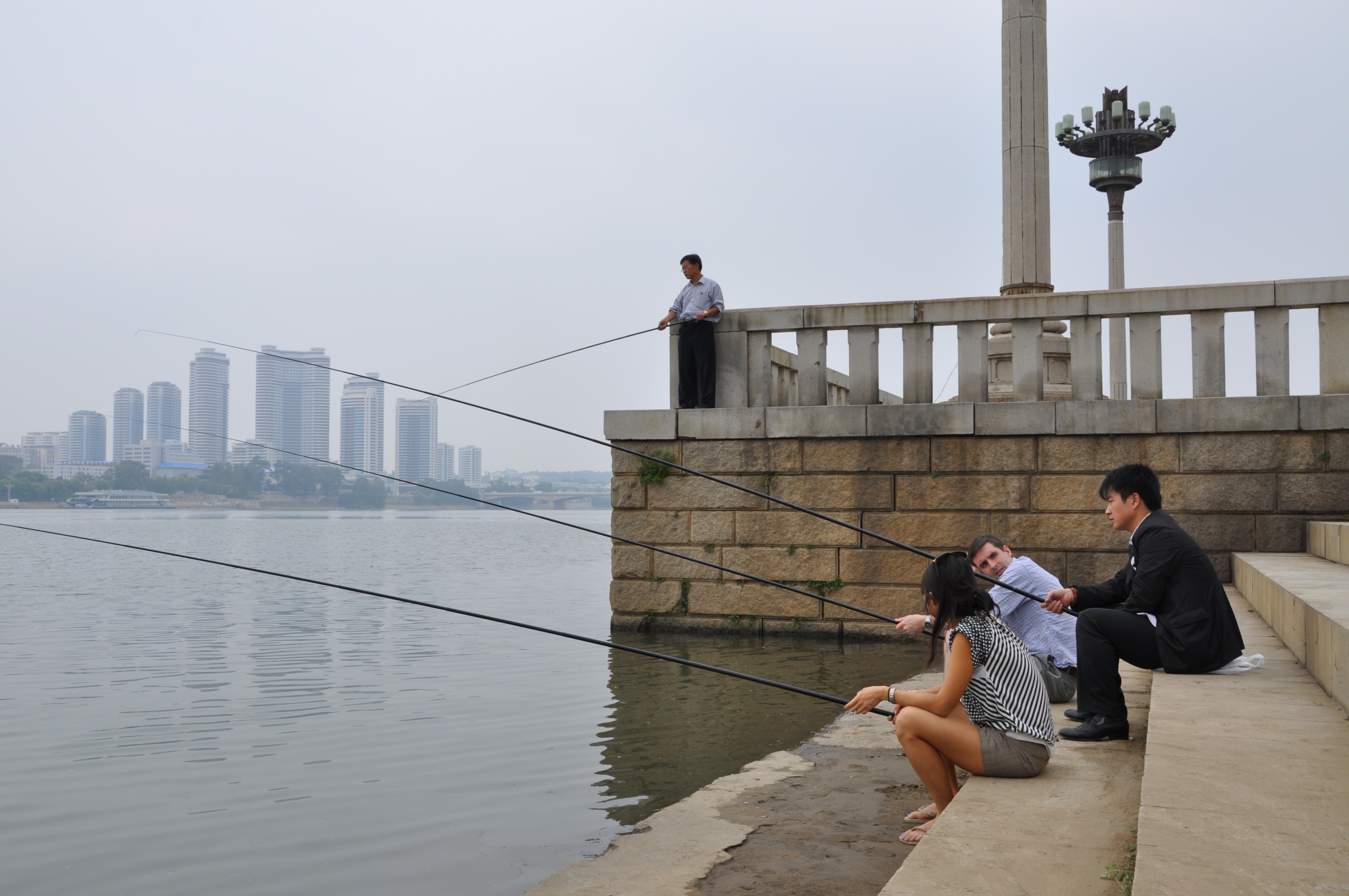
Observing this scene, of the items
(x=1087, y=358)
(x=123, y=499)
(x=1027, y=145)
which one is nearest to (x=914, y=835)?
(x=1087, y=358)

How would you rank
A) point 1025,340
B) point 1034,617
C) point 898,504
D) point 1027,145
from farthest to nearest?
point 1027,145
point 898,504
point 1025,340
point 1034,617

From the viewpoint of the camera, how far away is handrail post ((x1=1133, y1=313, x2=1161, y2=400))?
8812 mm

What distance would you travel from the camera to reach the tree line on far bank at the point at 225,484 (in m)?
29.7

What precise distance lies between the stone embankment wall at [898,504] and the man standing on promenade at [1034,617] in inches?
139

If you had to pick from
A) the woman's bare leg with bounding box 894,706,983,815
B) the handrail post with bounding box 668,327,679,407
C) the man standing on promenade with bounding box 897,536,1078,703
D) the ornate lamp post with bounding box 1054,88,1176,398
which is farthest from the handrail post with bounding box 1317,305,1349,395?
the ornate lamp post with bounding box 1054,88,1176,398

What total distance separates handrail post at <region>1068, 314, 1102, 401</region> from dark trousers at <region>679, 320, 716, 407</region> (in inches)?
121

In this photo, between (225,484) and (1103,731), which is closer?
(1103,731)

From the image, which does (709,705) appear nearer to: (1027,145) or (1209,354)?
(1209,354)

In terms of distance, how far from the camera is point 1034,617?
17.7 ft

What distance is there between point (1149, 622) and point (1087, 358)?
4.88m

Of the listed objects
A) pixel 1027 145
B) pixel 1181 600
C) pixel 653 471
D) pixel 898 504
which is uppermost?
pixel 1027 145

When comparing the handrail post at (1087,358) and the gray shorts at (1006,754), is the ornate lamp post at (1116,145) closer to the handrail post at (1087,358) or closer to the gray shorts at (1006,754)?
the handrail post at (1087,358)

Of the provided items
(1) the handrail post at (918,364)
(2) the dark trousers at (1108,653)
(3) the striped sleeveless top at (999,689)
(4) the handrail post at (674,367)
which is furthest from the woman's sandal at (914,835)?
(4) the handrail post at (674,367)

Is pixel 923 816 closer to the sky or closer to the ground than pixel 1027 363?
closer to the ground
